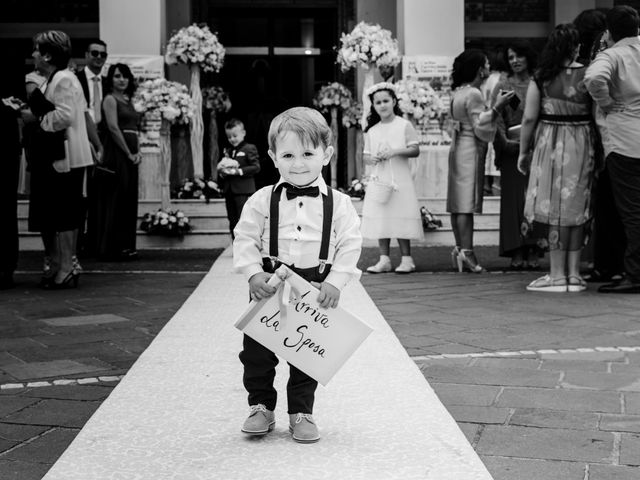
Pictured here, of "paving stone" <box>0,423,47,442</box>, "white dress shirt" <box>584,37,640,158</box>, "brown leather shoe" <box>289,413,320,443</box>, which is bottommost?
"paving stone" <box>0,423,47,442</box>

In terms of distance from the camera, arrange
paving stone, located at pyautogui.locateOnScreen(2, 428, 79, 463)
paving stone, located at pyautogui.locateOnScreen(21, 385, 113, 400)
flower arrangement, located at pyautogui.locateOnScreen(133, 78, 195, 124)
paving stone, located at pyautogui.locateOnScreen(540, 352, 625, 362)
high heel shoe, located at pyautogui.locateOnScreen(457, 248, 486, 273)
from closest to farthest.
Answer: paving stone, located at pyautogui.locateOnScreen(2, 428, 79, 463), paving stone, located at pyautogui.locateOnScreen(21, 385, 113, 400), paving stone, located at pyautogui.locateOnScreen(540, 352, 625, 362), high heel shoe, located at pyautogui.locateOnScreen(457, 248, 486, 273), flower arrangement, located at pyautogui.locateOnScreen(133, 78, 195, 124)

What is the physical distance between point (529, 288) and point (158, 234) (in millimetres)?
4774

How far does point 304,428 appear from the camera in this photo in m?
3.13

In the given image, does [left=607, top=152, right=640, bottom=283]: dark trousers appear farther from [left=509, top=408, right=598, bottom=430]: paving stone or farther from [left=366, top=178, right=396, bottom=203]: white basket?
[left=509, top=408, right=598, bottom=430]: paving stone

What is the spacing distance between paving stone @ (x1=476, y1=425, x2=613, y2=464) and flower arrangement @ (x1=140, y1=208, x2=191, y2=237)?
294 inches

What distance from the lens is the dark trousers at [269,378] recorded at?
3.19 m

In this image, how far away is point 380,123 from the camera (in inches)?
311

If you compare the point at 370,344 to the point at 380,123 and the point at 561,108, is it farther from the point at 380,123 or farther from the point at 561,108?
the point at 380,123

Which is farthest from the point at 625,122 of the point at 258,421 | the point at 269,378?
the point at 258,421

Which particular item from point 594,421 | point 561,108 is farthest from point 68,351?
point 561,108

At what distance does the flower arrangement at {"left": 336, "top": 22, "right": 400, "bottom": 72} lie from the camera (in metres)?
11.1

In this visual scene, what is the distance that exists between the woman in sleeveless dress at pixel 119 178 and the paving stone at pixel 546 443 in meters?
6.34

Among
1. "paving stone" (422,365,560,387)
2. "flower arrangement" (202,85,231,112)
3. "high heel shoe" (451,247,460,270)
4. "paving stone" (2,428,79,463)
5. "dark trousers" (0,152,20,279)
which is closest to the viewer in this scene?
"paving stone" (2,428,79,463)

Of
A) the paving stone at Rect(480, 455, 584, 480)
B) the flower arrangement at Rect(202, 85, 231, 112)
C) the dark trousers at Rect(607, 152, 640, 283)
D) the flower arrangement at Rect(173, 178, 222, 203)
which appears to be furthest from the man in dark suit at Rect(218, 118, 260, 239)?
the paving stone at Rect(480, 455, 584, 480)
